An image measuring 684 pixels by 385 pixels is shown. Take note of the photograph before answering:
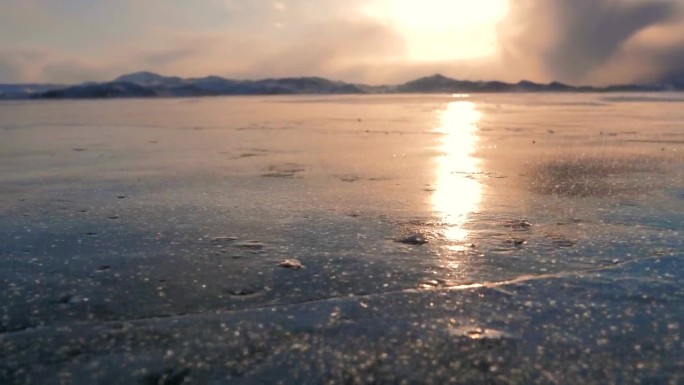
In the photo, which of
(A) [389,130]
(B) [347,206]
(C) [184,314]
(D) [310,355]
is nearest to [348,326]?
(D) [310,355]

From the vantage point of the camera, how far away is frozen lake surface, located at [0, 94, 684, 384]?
2037 mm

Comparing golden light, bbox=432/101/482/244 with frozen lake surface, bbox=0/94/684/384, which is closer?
frozen lake surface, bbox=0/94/684/384

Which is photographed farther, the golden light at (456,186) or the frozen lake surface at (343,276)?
the golden light at (456,186)

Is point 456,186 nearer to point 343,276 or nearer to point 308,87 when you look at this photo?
point 343,276

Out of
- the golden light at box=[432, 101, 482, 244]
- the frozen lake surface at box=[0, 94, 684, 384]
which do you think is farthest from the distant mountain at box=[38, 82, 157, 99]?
the frozen lake surface at box=[0, 94, 684, 384]

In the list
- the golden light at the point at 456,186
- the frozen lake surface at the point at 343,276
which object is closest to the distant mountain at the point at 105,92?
the golden light at the point at 456,186

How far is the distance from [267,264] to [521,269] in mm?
1192

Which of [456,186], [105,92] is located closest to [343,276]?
[456,186]

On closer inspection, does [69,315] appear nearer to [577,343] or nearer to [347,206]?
[577,343]

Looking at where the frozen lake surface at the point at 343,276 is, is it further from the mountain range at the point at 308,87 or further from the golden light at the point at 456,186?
the mountain range at the point at 308,87

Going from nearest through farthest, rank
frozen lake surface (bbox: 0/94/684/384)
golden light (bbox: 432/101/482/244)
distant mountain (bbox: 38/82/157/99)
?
frozen lake surface (bbox: 0/94/684/384)
golden light (bbox: 432/101/482/244)
distant mountain (bbox: 38/82/157/99)

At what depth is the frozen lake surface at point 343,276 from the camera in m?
2.04

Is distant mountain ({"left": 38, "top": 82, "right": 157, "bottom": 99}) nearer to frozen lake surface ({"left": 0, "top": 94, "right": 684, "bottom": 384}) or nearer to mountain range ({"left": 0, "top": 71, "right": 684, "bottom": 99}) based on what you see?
mountain range ({"left": 0, "top": 71, "right": 684, "bottom": 99})

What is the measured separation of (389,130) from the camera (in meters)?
11.7
